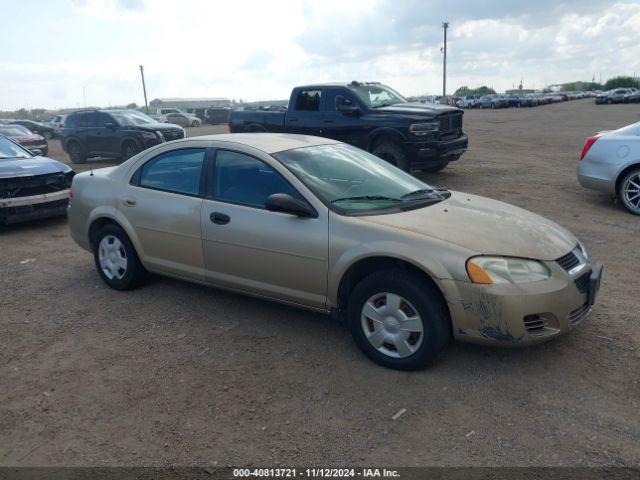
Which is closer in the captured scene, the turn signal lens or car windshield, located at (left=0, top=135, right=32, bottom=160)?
the turn signal lens

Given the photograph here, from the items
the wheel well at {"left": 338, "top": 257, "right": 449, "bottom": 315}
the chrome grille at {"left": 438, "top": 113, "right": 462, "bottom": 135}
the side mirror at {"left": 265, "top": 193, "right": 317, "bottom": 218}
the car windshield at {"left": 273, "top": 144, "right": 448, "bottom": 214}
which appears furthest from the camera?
the chrome grille at {"left": 438, "top": 113, "right": 462, "bottom": 135}

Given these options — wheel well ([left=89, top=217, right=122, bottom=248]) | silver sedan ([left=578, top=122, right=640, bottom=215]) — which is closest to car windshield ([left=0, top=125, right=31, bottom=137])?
wheel well ([left=89, top=217, right=122, bottom=248])

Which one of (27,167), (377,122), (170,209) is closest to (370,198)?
(170,209)

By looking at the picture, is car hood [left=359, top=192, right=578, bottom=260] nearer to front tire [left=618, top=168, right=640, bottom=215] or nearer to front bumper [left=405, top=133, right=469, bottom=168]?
front tire [left=618, top=168, right=640, bottom=215]

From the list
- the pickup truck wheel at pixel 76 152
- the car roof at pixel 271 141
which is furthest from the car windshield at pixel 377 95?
the pickup truck wheel at pixel 76 152

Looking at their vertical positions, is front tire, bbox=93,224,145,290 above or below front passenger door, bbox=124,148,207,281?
below

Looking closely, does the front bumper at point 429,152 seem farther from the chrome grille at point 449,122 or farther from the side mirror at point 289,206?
the side mirror at point 289,206

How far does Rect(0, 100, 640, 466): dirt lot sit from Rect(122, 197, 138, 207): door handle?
894mm

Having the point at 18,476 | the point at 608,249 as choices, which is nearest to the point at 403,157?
the point at 608,249

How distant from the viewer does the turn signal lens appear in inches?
137

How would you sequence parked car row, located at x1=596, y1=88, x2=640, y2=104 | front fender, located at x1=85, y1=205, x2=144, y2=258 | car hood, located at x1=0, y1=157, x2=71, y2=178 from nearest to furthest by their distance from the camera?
front fender, located at x1=85, y1=205, x2=144, y2=258 → car hood, located at x1=0, y1=157, x2=71, y2=178 → parked car row, located at x1=596, y1=88, x2=640, y2=104

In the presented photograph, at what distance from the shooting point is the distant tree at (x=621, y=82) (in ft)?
250

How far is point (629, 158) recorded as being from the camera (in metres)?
7.95

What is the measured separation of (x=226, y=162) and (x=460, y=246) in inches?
84.0
